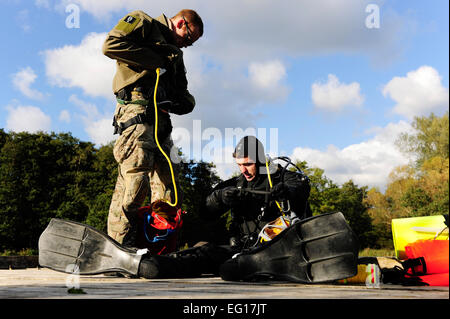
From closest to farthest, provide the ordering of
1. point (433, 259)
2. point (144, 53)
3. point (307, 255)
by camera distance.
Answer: point (307, 255)
point (433, 259)
point (144, 53)

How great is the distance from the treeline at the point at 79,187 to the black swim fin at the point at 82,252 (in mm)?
18151

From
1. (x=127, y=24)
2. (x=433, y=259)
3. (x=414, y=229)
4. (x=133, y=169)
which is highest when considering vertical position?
(x=127, y=24)

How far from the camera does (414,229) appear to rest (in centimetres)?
412

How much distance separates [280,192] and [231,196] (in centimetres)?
47

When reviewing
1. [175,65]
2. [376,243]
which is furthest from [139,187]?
[376,243]

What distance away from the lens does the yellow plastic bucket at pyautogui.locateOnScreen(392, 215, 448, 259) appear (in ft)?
13.3

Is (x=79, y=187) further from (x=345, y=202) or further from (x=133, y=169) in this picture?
(x=133, y=169)

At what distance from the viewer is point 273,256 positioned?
2.98 meters

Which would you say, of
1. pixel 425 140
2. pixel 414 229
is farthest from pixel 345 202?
pixel 414 229

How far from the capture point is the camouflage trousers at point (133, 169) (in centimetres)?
406

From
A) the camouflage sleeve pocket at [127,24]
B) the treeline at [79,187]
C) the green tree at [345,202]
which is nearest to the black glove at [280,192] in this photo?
the camouflage sleeve pocket at [127,24]

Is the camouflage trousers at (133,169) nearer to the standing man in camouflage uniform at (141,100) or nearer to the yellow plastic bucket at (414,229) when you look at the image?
the standing man in camouflage uniform at (141,100)

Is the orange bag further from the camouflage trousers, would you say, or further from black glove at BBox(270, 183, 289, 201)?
the camouflage trousers
